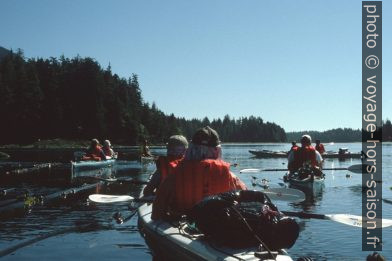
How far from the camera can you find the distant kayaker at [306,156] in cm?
2217

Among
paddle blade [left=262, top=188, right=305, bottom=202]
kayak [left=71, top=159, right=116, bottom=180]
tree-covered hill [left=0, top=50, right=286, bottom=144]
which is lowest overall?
kayak [left=71, top=159, right=116, bottom=180]

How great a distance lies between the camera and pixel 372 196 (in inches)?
808

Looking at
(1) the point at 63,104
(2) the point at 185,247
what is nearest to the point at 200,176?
(2) the point at 185,247

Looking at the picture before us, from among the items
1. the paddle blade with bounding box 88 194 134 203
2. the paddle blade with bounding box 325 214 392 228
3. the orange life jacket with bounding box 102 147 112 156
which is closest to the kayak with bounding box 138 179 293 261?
the paddle blade with bounding box 88 194 134 203

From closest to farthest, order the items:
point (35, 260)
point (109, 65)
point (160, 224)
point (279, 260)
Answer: point (279, 260) → point (160, 224) → point (35, 260) → point (109, 65)

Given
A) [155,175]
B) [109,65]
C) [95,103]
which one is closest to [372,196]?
[155,175]

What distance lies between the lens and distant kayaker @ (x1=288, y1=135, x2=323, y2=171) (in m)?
22.2

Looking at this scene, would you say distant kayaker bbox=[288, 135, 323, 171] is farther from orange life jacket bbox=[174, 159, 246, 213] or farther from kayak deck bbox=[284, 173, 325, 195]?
orange life jacket bbox=[174, 159, 246, 213]

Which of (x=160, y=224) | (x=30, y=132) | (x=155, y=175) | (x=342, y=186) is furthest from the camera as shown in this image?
(x=30, y=132)

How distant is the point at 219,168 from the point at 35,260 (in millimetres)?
4691

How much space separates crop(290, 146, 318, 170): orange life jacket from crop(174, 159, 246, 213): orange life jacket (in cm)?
1487

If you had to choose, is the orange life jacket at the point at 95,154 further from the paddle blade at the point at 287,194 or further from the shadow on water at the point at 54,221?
the paddle blade at the point at 287,194

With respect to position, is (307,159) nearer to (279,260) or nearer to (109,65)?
(279,260)

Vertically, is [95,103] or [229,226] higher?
[95,103]
